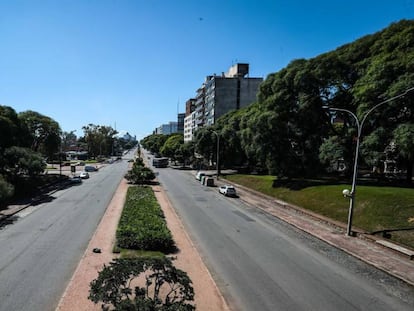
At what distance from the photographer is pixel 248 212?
29.7 m

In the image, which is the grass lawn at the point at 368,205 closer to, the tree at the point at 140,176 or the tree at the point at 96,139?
the tree at the point at 140,176

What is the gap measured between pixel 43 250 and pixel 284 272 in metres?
12.3

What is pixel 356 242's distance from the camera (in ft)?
66.0

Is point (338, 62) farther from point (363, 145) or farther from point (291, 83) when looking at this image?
point (363, 145)

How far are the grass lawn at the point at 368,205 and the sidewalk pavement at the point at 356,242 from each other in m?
1.29

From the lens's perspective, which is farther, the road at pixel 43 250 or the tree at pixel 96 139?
the tree at pixel 96 139

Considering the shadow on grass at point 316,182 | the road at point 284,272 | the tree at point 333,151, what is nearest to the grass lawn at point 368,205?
the shadow on grass at point 316,182

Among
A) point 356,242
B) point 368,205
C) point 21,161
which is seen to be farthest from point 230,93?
point 356,242

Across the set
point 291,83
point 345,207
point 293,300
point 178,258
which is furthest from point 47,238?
point 291,83

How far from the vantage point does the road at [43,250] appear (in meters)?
11.4

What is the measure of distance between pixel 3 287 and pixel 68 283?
90.9 inches

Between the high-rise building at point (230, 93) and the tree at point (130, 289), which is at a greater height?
the high-rise building at point (230, 93)

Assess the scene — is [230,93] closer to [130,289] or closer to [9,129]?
[9,129]

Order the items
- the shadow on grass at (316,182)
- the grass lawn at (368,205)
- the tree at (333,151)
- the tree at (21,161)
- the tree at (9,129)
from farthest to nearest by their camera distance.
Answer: the tree at (9,129), the tree at (21,161), the shadow on grass at (316,182), the tree at (333,151), the grass lawn at (368,205)
